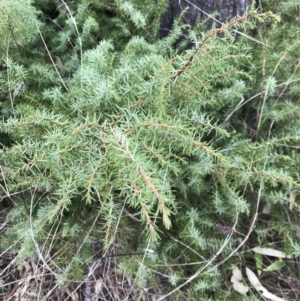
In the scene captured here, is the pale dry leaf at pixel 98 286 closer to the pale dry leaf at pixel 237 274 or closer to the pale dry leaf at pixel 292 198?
the pale dry leaf at pixel 237 274

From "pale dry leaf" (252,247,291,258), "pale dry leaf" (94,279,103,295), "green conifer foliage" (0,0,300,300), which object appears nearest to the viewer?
"green conifer foliage" (0,0,300,300)

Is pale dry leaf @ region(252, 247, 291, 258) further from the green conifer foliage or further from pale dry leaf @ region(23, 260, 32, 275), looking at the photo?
pale dry leaf @ region(23, 260, 32, 275)

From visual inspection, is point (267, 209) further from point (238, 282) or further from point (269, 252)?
point (238, 282)

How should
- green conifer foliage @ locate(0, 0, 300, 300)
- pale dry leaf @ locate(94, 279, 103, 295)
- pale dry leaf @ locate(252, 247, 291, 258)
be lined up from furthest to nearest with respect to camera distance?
pale dry leaf @ locate(252, 247, 291, 258)
pale dry leaf @ locate(94, 279, 103, 295)
green conifer foliage @ locate(0, 0, 300, 300)

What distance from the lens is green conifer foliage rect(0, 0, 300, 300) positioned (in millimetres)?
1148

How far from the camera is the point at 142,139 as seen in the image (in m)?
1.14

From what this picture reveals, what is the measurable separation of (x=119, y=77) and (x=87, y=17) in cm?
43

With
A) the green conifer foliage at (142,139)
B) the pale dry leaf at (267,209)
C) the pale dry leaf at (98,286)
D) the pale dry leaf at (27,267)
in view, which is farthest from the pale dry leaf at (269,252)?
→ the pale dry leaf at (27,267)

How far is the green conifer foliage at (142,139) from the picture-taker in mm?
1148

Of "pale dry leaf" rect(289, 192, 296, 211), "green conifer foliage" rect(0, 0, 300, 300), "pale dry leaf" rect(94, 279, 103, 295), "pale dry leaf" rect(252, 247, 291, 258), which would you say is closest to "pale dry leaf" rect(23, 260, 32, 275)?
"green conifer foliage" rect(0, 0, 300, 300)

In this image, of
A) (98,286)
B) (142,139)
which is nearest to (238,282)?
(98,286)

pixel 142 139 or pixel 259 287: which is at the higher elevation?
pixel 142 139

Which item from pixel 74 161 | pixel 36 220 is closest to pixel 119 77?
pixel 74 161

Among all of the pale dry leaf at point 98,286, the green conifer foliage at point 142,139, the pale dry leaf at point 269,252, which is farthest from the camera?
the pale dry leaf at point 269,252
